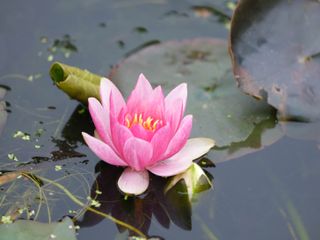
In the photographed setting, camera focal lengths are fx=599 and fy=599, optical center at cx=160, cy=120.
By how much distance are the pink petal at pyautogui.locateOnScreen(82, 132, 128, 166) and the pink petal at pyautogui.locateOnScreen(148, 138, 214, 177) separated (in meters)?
0.14

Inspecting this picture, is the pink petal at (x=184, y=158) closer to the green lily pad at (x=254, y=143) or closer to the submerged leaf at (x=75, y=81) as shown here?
the green lily pad at (x=254, y=143)

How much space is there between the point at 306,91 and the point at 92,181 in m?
1.01

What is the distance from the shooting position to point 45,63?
9.47 feet

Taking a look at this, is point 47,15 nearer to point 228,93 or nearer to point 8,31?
point 8,31

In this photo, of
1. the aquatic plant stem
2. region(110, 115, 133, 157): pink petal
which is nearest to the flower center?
region(110, 115, 133, 157): pink petal

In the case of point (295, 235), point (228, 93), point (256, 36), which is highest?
point (256, 36)

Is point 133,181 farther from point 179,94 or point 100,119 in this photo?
point 179,94

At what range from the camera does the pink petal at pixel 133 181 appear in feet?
7.59

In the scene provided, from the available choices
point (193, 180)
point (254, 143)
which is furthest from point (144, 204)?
point (254, 143)

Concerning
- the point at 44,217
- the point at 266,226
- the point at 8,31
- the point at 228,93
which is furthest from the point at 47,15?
the point at 266,226

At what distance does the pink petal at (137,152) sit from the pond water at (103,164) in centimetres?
Answer: 15

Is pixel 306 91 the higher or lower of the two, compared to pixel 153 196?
higher

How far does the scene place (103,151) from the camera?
2303 millimetres

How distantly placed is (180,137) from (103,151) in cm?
30
